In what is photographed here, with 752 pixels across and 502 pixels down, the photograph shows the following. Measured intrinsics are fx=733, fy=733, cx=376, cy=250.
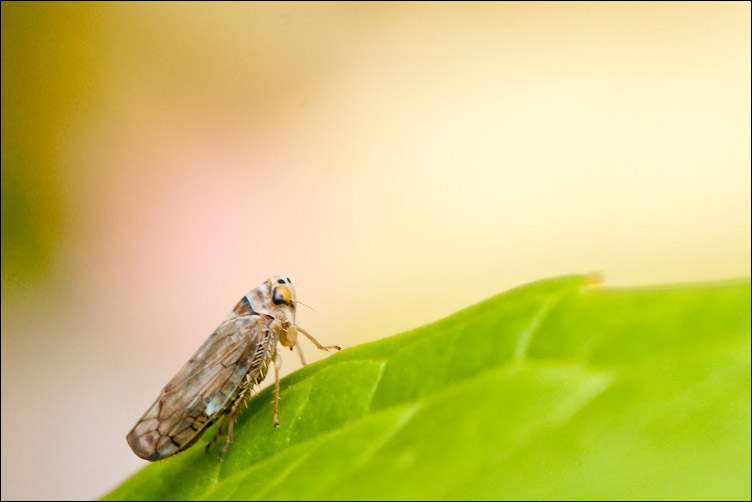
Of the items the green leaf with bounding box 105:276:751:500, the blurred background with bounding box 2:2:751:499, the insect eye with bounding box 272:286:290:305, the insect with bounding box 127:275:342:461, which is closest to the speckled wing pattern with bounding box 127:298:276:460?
the insect with bounding box 127:275:342:461

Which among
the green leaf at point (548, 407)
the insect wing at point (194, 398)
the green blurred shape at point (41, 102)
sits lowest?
the insect wing at point (194, 398)

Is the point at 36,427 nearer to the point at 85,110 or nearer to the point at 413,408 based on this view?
the point at 85,110

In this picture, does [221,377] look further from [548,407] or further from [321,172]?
[321,172]

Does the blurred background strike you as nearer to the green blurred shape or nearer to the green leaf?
the green blurred shape

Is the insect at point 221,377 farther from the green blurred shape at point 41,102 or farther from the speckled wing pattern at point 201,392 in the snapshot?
the green blurred shape at point 41,102

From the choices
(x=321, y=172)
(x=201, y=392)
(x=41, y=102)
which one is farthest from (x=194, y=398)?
(x=41, y=102)

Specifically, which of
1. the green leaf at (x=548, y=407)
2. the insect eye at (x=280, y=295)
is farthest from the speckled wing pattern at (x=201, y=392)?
the green leaf at (x=548, y=407)

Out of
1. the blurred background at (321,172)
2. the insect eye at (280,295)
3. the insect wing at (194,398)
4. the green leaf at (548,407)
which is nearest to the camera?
the green leaf at (548,407)
